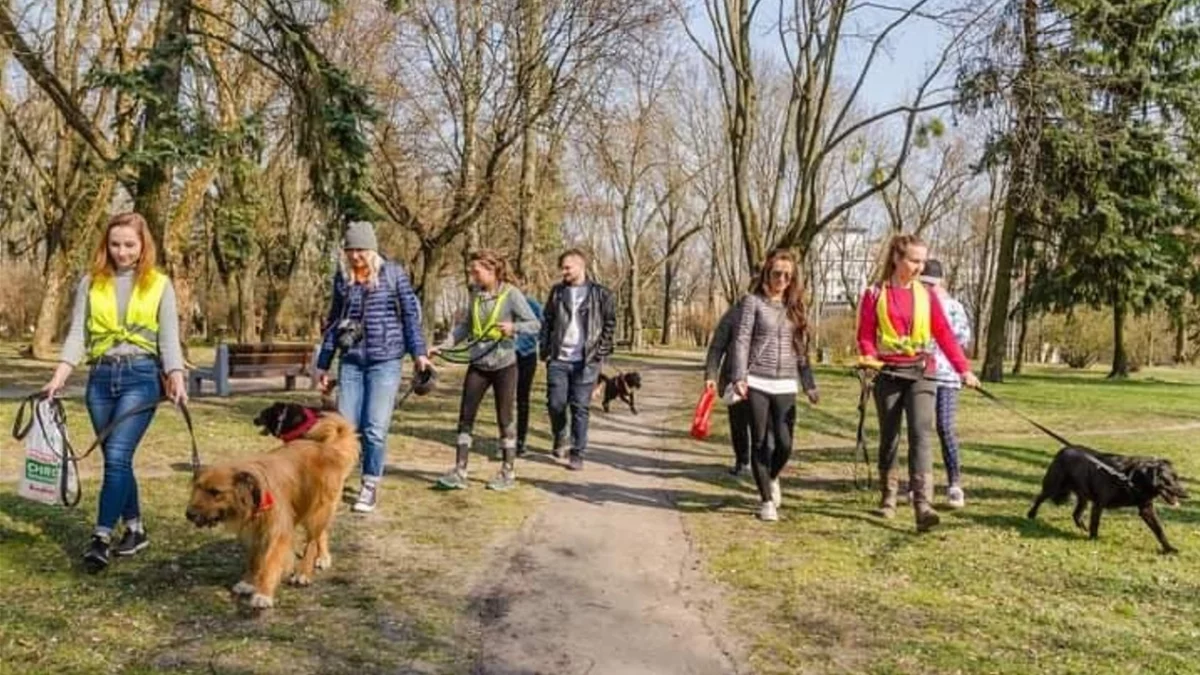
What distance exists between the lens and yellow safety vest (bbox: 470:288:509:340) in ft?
26.5

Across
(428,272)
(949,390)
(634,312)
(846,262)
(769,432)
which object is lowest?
(769,432)

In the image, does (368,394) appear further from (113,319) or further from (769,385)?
(769,385)

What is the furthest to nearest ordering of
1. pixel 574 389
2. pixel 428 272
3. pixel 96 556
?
1. pixel 428 272
2. pixel 574 389
3. pixel 96 556

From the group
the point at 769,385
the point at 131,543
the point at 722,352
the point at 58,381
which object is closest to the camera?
the point at 58,381

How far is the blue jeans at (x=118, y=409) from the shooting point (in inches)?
210

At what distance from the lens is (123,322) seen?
17.4 feet

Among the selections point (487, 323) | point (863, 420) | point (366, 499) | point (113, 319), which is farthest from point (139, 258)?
point (863, 420)

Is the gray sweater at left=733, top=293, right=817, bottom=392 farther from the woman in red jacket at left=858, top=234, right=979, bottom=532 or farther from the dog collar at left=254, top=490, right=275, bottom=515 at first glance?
the dog collar at left=254, top=490, right=275, bottom=515

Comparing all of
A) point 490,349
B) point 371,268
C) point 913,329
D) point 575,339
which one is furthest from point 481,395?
point 913,329

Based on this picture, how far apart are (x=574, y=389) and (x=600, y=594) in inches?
171

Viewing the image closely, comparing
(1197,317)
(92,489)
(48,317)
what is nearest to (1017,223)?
(1197,317)

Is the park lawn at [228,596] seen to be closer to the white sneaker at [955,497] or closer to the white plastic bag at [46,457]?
the white plastic bag at [46,457]

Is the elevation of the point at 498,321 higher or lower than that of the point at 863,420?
higher

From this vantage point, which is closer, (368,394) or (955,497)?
(368,394)
